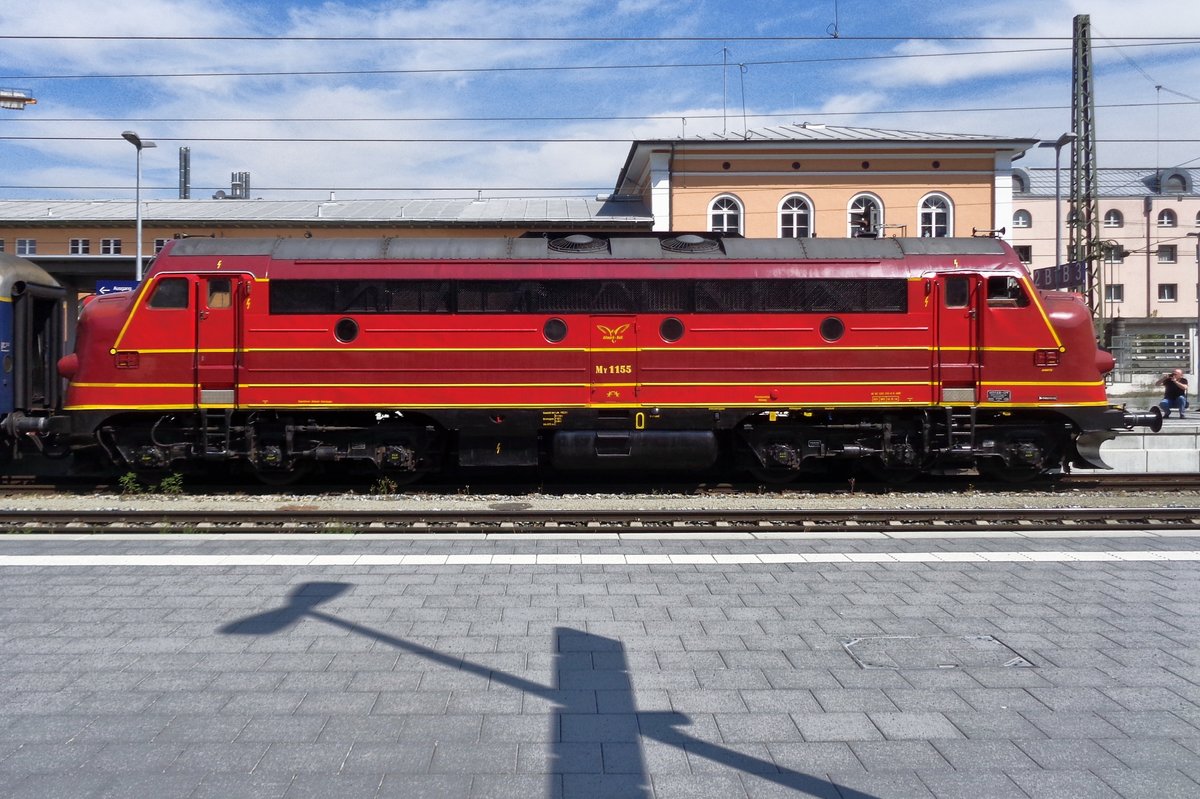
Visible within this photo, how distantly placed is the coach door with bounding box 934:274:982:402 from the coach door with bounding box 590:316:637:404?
4.35 m

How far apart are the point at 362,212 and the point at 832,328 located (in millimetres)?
27633

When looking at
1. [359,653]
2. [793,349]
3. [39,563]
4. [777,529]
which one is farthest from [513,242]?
[359,653]

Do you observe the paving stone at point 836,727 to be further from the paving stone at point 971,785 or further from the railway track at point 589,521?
the railway track at point 589,521

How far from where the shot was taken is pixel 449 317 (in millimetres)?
12250

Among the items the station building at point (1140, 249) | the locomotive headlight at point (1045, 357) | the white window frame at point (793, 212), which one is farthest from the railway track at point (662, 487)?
the station building at point (1140, 249)

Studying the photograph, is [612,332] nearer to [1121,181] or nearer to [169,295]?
[169,295]

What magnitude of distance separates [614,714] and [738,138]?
30.7 m

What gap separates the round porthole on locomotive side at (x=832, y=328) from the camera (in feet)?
40.7

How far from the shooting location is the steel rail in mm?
9656

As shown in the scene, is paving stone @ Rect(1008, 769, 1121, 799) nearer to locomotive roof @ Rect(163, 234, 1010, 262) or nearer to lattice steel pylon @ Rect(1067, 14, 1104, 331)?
locomotive roof @ Rect(163, 234, 1010, 262)

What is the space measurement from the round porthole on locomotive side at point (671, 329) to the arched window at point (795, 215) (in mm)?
21421

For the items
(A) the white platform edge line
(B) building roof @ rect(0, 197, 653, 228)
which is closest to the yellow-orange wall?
(B) building roof @ rect(0, 197, 653, 228)

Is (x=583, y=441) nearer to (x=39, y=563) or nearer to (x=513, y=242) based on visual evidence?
(x=513, y=242)

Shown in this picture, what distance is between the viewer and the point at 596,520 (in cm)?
1029
